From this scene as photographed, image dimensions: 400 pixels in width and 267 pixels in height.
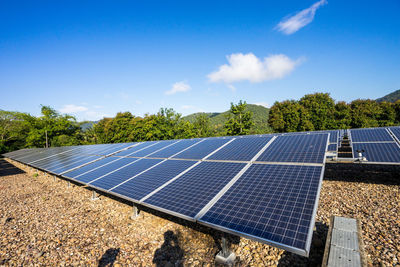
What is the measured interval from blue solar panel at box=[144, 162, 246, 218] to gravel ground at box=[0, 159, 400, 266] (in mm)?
1583

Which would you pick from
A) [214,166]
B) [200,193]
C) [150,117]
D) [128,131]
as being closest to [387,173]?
[214,166]

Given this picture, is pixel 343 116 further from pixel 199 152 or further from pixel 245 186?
pixel 245 186

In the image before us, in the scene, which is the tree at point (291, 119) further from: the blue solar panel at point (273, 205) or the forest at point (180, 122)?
the blue solar panel at point (273, 205)

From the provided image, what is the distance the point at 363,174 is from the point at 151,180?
12088mm

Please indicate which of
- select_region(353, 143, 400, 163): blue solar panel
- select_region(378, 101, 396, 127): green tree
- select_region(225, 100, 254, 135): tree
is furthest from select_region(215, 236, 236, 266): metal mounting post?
select_region(378, 101, 396, 127): green tree

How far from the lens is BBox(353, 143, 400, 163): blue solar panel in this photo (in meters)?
7.32

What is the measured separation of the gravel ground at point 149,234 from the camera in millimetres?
4500

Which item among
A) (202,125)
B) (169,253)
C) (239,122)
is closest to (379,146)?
(169,253)

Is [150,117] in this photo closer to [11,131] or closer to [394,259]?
[11,131]

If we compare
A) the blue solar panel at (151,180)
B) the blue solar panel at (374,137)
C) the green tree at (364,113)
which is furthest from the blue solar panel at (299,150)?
the green tree at (364,113)

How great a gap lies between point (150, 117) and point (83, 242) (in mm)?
42442

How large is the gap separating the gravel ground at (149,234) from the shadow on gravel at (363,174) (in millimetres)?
173

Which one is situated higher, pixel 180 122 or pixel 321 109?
pixel 321 109

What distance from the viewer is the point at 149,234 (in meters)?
5.68
